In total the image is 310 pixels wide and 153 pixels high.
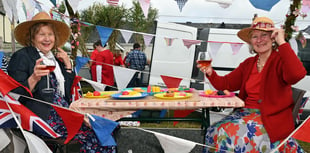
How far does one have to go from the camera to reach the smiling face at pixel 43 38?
2413mm

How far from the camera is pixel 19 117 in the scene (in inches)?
78.5

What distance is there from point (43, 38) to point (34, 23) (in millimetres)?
147

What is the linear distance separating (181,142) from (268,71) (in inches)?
41.3

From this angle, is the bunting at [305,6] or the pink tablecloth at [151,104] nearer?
the pink tablecloth at [151,104]

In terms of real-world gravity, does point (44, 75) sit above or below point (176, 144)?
above

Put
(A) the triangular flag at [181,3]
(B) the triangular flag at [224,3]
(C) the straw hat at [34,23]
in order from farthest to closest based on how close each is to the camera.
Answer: (A) the triangular flag at [181,3]
(B) the triangular flag at [224,3]
(C) the straw hat at [34,23]

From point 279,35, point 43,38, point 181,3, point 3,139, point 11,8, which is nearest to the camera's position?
point 3,139

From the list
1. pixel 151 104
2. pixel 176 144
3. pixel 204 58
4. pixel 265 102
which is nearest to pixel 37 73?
pixel 151 104

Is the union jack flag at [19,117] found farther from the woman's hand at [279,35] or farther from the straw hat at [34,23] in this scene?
the woman's hand at [279,35]

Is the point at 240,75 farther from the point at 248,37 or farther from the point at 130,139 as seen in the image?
the point at 130,139

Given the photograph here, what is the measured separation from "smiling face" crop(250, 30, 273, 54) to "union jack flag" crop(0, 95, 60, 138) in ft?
6.02

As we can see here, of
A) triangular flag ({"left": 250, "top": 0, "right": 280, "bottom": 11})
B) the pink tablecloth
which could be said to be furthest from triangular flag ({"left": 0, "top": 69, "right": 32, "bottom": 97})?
triangular flag ({"left": 250, "top": 0, "right": 280, "bottom": 11})

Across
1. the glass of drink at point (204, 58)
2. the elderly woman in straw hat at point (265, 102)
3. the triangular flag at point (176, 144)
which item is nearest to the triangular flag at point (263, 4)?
the elderly woman in straw hat at point (265, 102)

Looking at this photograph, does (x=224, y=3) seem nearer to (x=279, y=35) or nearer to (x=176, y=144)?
(x=279, y=35)
